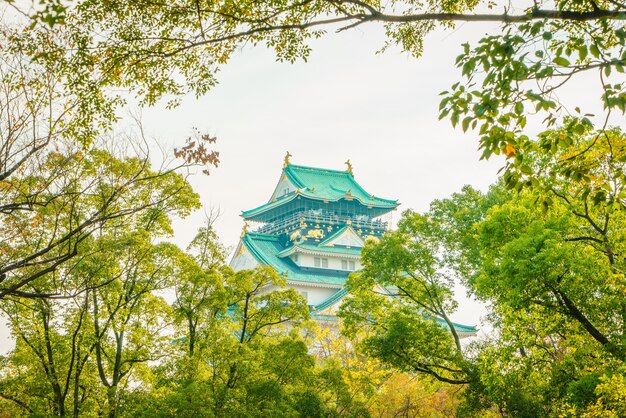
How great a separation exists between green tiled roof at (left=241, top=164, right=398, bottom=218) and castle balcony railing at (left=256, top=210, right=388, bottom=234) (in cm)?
111

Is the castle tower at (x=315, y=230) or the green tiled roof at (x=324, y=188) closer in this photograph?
the castle tower at (x=315, y=230)

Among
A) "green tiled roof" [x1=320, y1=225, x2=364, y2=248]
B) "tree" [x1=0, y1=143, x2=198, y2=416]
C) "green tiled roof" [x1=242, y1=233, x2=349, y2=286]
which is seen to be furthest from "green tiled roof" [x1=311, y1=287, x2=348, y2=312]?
"tree" [x1=0, y1=143, x2=198, y2=416]

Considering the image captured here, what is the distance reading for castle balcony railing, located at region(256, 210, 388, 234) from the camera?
45594mm

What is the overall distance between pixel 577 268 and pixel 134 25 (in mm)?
8745

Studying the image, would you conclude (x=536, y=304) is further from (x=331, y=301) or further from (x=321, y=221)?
(x=321, y=221)

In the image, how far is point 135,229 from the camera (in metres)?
16.0

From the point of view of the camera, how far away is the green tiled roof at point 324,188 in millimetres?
46344

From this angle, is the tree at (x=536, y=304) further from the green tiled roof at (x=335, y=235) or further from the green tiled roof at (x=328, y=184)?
the green tiled roof at (x=328, y=184)

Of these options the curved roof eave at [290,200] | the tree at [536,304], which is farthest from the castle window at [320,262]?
the tree at [536,304]

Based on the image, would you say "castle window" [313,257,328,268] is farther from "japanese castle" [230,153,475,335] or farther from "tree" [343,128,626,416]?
"tree" [343,128,626,416]

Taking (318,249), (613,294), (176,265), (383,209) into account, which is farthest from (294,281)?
(613,294)

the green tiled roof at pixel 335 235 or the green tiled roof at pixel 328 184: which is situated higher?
the green tiled roof at pixel 328 184

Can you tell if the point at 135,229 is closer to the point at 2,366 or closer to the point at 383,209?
the point at 2,366

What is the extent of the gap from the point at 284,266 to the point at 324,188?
794cm
